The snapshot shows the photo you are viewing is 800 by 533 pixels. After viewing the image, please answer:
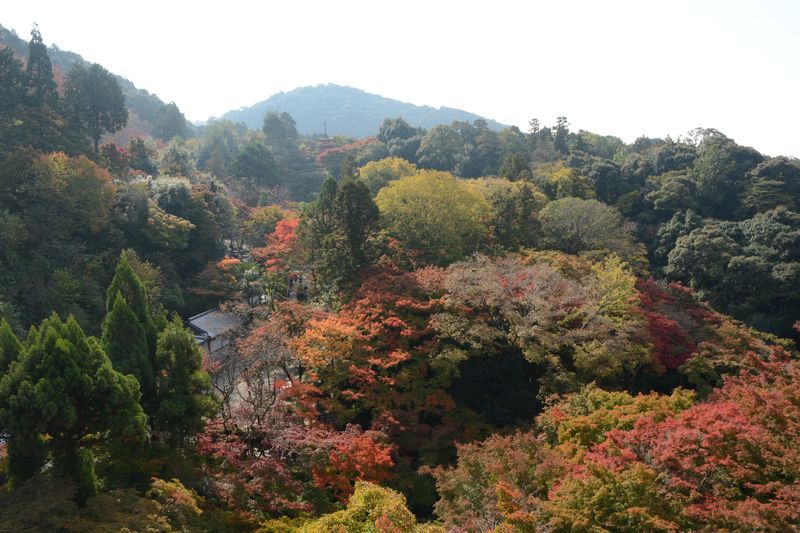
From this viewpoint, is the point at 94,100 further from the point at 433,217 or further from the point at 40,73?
the point at 433,217

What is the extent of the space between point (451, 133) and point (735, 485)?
52856 millimetres

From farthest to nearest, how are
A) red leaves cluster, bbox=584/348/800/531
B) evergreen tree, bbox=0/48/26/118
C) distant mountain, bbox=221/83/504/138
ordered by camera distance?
1. distant mountain, bbox=221/83/504/138
2. evergreen tree, bbox=0/48/26/118
3. red leaves cluster, bbox=584/348/800/531

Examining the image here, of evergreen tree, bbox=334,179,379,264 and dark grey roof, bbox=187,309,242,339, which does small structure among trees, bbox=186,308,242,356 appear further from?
evergreen tree, bbox=334,179,379,264

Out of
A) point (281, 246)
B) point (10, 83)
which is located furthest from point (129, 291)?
point (10, 83)

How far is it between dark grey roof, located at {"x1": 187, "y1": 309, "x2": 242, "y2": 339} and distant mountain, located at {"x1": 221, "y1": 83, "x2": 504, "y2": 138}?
14125 centimetres

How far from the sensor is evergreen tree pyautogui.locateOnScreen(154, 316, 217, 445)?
13.2 metres

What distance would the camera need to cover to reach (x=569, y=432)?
13.2 m

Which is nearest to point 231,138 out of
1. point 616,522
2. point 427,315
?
point 427,315

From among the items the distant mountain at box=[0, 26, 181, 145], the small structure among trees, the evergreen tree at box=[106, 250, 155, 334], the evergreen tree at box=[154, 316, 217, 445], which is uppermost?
the distant mountain at box=[0, 26, 181, 145]

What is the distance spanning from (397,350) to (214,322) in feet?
47.6

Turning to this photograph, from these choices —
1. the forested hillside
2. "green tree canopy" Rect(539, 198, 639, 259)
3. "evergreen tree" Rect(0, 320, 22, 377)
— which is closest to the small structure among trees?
the forested hillside

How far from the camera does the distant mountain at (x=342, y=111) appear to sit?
167m

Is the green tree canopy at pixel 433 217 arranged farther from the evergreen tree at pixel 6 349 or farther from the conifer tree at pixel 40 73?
the conifer tree at pixel 40 73

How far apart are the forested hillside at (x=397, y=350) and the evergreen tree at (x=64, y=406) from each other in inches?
2.2
